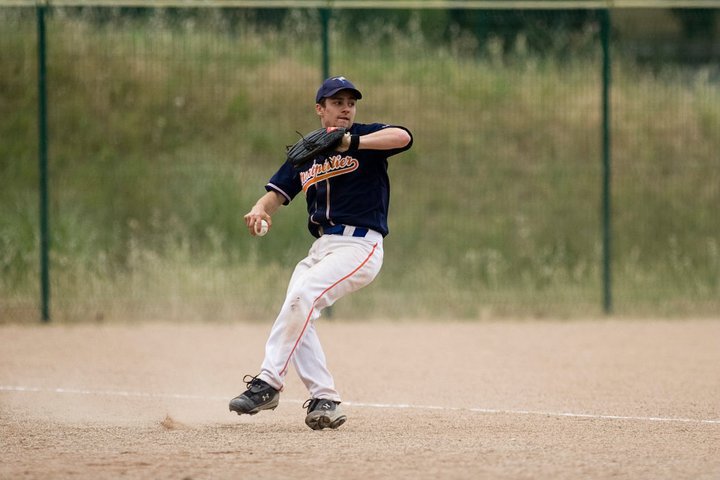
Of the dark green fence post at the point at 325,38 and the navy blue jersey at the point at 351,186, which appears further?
the dark green fence post at the point at 325,38

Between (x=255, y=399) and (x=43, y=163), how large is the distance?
22.9 ft

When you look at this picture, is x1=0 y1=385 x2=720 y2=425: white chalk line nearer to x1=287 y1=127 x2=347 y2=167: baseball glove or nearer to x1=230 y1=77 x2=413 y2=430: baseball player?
x1=230 y1=77 x2=413 y2=430: baseball player

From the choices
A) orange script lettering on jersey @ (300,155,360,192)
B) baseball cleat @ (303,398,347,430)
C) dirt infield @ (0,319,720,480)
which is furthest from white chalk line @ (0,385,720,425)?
orange script lettering on jersey @ (300,155,360,192)

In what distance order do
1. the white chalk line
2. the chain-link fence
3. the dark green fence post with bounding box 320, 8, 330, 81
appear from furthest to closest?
the chain-link fence < the dark green fence post with bounding box 320, 8, 330, 81 < the white chalk line

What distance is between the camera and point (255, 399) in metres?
6.34

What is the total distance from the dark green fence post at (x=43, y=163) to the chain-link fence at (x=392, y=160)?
320 millimetres

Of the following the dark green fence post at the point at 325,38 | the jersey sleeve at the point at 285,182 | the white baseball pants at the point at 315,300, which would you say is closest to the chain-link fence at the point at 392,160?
the dark green fence post at the point at 325,38

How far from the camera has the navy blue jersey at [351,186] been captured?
653 cm

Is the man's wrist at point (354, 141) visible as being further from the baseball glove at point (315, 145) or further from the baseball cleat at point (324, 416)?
the baseball cleat at point (324, 416)

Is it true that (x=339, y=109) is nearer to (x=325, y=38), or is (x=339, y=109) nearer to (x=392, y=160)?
(x=325, y=38)

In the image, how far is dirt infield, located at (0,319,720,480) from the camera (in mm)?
5258

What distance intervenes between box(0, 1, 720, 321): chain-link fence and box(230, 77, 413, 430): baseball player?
21.1 ft

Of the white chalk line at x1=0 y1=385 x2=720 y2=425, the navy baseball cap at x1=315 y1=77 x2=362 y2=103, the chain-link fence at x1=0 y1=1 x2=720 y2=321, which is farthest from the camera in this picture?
the chain-link fence at x1=0 y1=1 x2=720 y2=321

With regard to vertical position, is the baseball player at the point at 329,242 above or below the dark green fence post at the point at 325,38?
below
